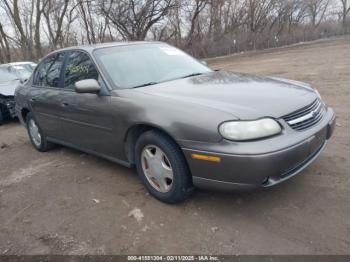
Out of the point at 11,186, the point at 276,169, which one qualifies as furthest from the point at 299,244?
the point at 11,186

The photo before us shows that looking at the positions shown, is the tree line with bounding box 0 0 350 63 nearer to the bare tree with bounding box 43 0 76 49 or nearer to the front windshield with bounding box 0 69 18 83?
the bare tree with bounding box 43 0 76 49

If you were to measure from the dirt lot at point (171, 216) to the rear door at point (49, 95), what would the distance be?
0.80 meters

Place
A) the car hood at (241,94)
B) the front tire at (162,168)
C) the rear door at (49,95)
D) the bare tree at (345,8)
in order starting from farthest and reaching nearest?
the bare tree at (345,8), the rear door at (49,95), the front tire at (162,168), the car hood at (241,94)

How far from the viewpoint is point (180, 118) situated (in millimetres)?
2871

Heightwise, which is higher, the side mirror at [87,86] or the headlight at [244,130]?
the side mirror at [87,86]

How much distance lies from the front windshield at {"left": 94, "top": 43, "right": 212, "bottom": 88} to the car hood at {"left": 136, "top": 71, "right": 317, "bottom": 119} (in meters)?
0.24

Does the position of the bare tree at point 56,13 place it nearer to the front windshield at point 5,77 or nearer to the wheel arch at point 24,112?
the front windshield at point 5,77

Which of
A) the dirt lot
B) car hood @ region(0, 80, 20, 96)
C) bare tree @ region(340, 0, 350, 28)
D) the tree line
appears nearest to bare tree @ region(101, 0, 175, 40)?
the tree line

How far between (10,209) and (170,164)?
6.35 ft

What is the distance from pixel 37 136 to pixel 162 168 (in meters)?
3.09

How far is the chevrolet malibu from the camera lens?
8.75 ft

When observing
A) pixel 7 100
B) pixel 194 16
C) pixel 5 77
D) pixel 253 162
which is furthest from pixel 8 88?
pixel 194 16

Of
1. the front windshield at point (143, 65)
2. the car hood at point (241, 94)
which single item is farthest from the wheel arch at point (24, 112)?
the car hood at point (241, 94)

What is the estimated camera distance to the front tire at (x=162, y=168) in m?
2.99
